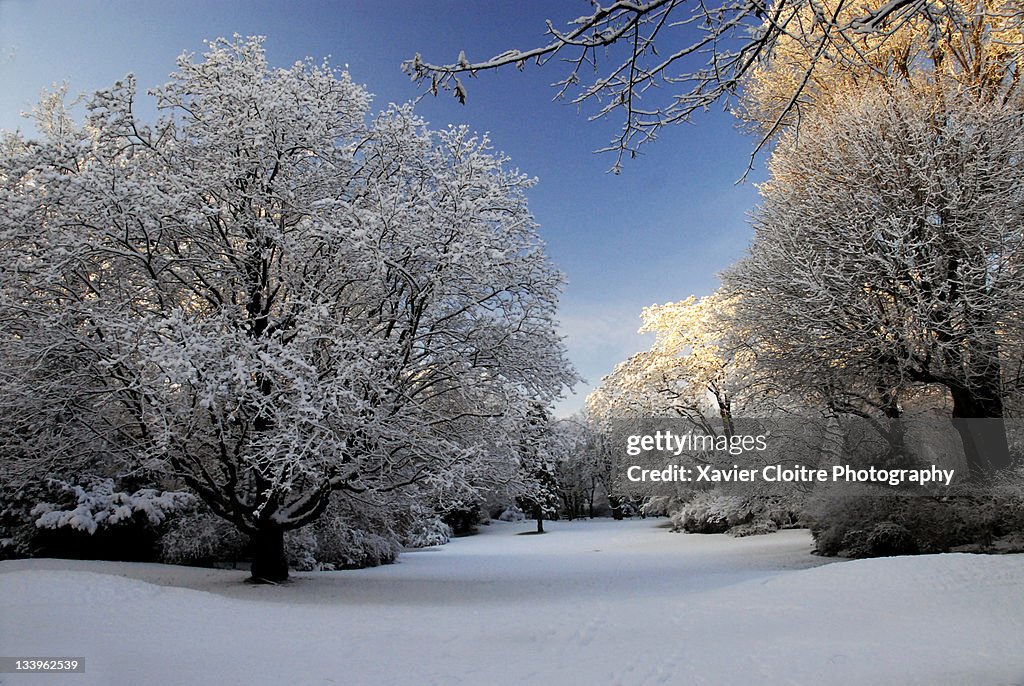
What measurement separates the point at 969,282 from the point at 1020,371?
2930mm

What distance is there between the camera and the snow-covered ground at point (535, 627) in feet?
18.1

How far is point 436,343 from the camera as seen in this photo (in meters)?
11.5

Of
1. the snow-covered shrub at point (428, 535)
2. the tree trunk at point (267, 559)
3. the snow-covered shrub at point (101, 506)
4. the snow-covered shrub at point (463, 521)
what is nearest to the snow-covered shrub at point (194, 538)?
the snow-covered shrub at point (101, 506)

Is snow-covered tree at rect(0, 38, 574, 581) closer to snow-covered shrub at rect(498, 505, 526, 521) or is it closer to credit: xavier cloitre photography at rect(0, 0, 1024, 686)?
credit: xavier cloitre photography at rect(0, 0, 1024, 686)

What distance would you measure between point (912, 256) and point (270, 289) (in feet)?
36.8

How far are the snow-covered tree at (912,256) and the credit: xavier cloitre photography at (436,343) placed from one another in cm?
9

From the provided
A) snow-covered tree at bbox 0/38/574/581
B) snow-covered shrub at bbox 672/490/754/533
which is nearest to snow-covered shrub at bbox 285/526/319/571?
snow-covered tree at bbox 0/38/574/581

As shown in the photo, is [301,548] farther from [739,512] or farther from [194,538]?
[739,512]

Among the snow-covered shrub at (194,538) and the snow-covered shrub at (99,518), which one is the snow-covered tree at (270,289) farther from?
the snow-covered shrub at (194,538)

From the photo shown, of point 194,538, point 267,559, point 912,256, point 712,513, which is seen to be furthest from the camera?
point 712,513

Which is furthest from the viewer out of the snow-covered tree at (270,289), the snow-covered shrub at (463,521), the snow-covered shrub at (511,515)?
the snow-covered shrub at (511,515)

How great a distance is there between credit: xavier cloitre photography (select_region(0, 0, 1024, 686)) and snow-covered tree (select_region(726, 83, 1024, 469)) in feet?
0.29

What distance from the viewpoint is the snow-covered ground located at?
552cm

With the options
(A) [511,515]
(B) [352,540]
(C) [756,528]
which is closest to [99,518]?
(B) [352,540]
